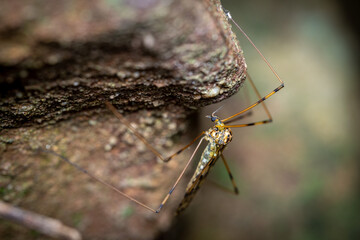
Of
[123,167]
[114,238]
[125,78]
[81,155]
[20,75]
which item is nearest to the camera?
[20,75]

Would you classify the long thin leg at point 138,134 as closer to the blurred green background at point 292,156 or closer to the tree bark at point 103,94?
the tree bark at point 103,94

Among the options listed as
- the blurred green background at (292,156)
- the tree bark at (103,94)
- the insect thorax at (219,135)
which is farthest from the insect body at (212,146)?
A: the blurred green background at (292,156)

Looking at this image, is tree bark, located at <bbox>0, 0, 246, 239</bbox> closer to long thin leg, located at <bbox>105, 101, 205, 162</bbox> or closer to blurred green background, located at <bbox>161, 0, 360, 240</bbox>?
long thin leg, located at <bbox>105, 101, 205, 162</bbox>

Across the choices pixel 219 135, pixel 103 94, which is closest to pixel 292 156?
pixel 219 135

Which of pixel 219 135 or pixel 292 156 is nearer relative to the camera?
pixel 219 135

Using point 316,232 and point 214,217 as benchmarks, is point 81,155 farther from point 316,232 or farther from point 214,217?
point 316,232

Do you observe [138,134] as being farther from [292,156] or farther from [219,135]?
[292,156]

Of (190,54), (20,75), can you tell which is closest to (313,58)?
(190,54)
